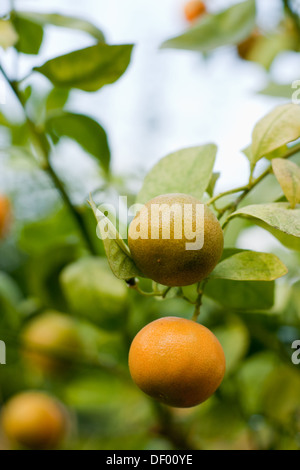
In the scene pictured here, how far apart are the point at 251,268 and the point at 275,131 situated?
12 centimetres

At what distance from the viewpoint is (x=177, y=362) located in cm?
30

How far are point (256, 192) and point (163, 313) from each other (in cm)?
26

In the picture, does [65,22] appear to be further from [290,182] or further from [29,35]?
[290,182]

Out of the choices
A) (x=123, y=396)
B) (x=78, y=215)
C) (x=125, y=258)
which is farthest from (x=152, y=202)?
(x=123, y=396)

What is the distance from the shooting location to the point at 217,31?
604 millimetres

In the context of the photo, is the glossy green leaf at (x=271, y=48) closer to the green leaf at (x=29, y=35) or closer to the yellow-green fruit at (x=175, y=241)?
the green leaf at (x=29, y=35)

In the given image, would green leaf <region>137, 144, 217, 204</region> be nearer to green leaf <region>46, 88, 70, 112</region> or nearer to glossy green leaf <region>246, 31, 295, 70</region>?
green leaf <region>46, 88, 70, 112</region>

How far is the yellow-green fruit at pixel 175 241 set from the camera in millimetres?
293

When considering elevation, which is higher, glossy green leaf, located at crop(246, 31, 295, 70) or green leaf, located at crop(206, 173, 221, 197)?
green leaf, located at crop(206, 173, 221, 197)

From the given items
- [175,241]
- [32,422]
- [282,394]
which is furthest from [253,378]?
[175,241]

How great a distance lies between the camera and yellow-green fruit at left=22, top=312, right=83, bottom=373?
0.80 m

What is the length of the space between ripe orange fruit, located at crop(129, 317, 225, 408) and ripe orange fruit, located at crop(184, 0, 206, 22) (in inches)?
42.5

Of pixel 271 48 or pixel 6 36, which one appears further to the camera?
pixel 271 48

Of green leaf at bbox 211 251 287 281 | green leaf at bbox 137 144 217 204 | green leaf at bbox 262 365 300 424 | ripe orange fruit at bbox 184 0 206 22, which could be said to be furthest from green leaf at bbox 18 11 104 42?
ripe orange fruit at bbox 184 0 206 22
